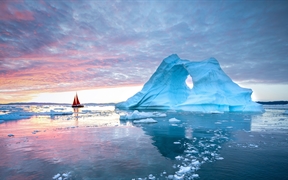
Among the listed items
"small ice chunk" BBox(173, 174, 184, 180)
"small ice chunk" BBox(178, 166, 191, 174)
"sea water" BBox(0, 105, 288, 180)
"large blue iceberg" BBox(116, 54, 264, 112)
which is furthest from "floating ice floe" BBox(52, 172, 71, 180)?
"large blue iceberg" BBox(116, 54, 264, 112)

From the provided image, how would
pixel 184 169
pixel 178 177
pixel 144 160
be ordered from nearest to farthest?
pixel 178 177
pixel 184 169
pixel 144 160

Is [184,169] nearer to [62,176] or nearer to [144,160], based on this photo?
[144,160]

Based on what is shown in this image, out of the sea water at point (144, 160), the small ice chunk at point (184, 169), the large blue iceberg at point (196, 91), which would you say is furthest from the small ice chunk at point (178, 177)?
the large blue iceberg at point (196, 91)

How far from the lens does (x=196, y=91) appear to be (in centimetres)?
2717

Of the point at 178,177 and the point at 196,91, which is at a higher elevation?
the point at 196,91

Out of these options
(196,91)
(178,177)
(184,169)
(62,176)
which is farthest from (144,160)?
(196,91)

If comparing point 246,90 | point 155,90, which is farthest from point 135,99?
point 246,90

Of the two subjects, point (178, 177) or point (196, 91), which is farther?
point (196, 91)

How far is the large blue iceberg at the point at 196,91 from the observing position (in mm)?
25484

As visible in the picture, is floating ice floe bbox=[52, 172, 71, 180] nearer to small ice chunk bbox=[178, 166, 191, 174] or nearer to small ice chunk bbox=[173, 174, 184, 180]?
small ice chunk bbox=[173, 174, 184, 180]

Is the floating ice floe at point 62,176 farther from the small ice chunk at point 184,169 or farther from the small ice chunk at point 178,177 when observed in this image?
the small ice chunk at point 184,169

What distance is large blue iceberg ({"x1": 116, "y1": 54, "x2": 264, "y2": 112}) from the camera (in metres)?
25.5

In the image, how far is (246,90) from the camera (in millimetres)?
A: 25500

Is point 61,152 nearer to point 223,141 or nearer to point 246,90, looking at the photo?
point 223,141
